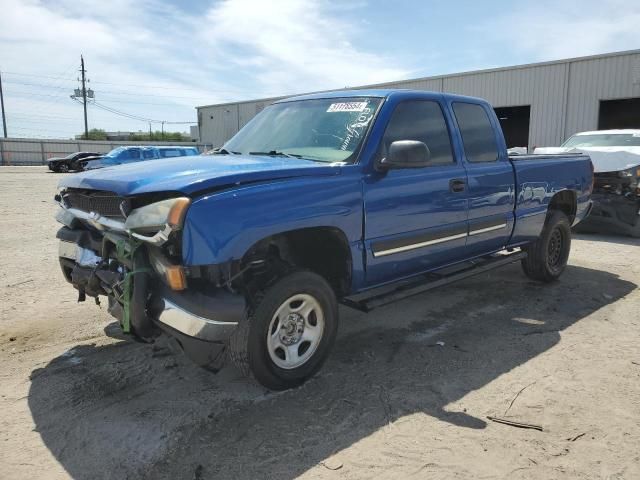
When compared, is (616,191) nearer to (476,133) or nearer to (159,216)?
(476,133)

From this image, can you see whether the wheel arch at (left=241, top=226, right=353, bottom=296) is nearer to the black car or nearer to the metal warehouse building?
the metal warehouse building

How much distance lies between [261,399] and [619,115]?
31374 mm

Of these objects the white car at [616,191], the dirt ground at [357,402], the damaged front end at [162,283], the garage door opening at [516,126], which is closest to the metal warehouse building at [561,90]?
the garage door opening at [516,126]

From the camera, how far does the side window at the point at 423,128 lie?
4.04m

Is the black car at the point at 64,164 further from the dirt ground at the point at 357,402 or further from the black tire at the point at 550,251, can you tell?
the black tire at the point at 550,251

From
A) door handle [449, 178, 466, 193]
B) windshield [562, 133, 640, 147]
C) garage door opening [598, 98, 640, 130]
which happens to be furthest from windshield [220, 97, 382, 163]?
garage door opening [598, 98, 640, 130]

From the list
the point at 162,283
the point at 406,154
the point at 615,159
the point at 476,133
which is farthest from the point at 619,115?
the point at 162,283

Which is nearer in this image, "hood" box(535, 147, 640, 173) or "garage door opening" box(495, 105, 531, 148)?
"hood" box(535, 147, 640, 173)

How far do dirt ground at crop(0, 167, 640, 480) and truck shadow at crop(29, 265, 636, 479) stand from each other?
0.4 inches

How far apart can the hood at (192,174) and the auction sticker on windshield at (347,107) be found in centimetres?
69

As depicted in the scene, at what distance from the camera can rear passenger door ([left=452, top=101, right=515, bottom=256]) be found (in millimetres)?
4691

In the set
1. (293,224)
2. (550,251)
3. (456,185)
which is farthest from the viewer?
(550,251)

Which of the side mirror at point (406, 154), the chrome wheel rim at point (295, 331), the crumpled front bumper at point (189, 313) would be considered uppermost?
the side mirror at point (406, 154)

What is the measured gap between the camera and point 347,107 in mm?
4137
